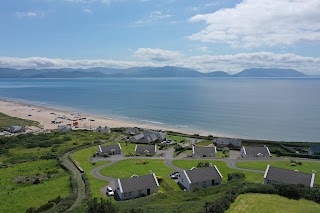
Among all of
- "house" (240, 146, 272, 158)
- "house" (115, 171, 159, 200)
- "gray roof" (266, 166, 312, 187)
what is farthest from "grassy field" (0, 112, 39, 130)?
"gray roof" (266, 166, 312, 187)

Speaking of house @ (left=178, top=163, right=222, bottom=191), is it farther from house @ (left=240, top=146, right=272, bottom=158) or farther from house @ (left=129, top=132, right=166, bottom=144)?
house @ (left=129, top=132, right=166, bottom=144)

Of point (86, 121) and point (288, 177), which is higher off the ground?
point (288, 177)

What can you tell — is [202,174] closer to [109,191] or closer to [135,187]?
[135,187]

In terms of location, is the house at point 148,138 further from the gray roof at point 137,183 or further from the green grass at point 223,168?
the gray roof at point 137,183

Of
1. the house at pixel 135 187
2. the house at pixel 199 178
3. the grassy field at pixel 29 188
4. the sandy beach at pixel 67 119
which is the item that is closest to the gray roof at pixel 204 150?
the house at pixel 199 178

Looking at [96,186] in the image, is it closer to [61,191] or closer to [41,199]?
[61,191]

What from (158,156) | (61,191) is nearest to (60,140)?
(158,156)

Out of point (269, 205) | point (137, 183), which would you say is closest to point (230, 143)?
point (137, 183)
